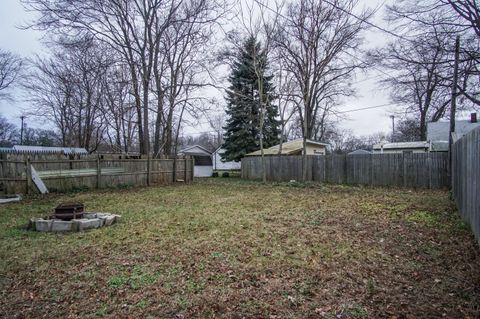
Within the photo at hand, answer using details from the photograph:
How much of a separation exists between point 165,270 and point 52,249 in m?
2.09

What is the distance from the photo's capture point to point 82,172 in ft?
41.1

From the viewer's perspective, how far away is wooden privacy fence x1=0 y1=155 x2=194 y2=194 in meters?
10.1

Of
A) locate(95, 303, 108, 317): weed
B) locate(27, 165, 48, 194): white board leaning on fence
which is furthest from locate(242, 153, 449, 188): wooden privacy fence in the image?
locate(95, 303, 108, 317): weed

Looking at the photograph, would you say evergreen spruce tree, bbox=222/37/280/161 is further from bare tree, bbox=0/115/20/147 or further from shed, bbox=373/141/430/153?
bare tree, bbox=0/115/20/147

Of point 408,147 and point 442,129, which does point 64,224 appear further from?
point 442,129

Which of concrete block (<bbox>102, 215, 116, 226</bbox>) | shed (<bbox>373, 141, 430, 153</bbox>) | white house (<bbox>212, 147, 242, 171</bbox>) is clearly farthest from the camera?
white house (<bbox>212, 147, 242, 171</bbox>)

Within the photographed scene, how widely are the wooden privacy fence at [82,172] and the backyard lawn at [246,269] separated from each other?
418 cm

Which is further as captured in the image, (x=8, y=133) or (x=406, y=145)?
(x=8, y=133)

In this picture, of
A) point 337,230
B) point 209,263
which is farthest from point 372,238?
point 209,263

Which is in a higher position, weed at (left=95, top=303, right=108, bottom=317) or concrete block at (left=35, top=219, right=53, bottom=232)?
concrete block at (left=35, top=219, right=53, bottom=232)

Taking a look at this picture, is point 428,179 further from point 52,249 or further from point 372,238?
point 52,249

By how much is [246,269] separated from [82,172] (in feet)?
36.0

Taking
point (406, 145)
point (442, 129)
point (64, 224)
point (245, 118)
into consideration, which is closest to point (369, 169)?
point (406, 145)

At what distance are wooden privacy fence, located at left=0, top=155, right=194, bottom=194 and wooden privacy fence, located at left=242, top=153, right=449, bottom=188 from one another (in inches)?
258
